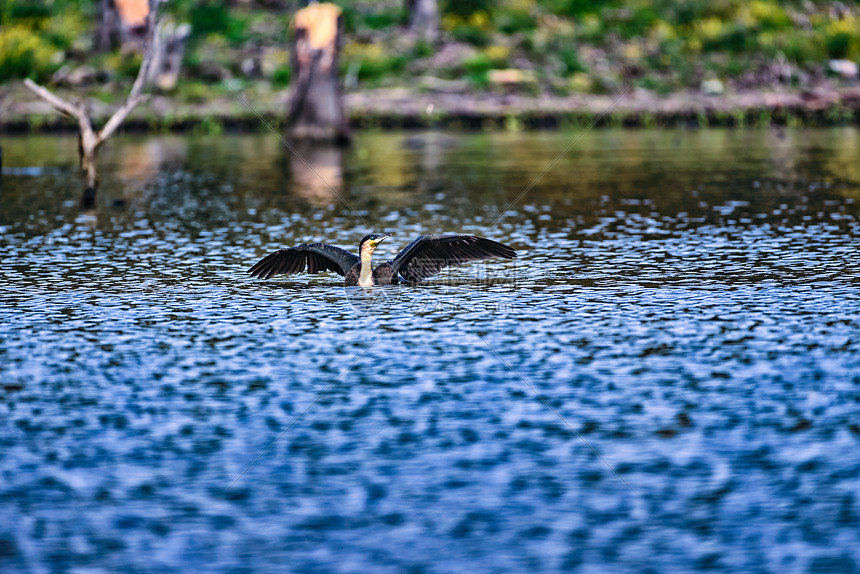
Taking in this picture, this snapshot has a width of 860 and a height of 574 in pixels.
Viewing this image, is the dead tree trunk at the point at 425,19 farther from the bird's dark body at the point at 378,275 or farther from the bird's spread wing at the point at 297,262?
the bird's dark body at the point at 378,275

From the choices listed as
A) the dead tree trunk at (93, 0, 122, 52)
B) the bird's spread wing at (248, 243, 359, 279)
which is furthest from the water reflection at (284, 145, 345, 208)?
the dead tree trunk at (93, 0, 122, 52)

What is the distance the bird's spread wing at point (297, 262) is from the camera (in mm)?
13836

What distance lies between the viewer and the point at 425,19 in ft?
160

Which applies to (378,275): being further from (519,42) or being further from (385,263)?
(519,42)

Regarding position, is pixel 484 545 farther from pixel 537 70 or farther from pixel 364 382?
pixel 537 70

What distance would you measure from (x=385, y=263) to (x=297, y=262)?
91 cm

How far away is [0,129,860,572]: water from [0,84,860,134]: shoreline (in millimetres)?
21959

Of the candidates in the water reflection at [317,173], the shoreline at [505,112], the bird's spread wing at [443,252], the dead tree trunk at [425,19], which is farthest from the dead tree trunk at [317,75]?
the bird's spread wing at [443,252]

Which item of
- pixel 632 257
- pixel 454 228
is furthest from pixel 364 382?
pixel 454 228

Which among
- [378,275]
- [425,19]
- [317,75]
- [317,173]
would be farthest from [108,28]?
[378,275]

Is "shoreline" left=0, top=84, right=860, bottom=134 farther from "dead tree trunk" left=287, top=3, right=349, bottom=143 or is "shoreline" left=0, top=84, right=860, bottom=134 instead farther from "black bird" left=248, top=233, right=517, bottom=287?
"black bird" left=248, top=233, right=517, bottom=287

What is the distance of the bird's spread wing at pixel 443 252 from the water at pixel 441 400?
0.30 metres

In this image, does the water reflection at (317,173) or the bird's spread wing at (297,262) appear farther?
the water reflection at (317,173)

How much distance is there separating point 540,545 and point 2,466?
340cm
